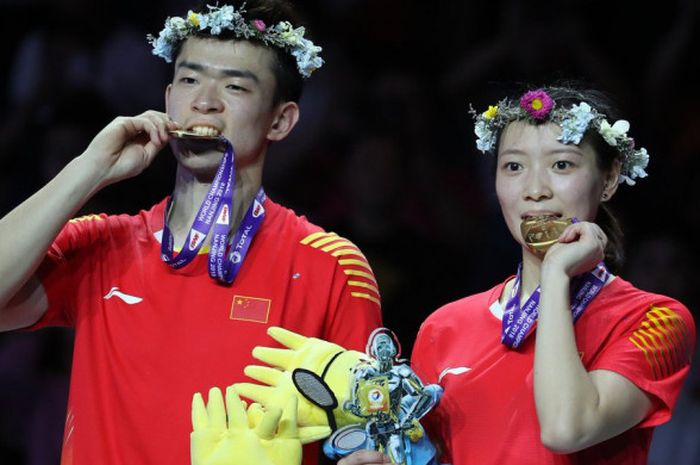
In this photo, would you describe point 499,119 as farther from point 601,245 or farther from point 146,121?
point 146,121

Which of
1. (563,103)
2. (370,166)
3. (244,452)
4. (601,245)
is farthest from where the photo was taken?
(370,166)

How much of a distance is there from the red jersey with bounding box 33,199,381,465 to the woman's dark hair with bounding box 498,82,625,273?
71 cm

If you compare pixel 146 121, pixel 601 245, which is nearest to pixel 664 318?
pixel 601 245

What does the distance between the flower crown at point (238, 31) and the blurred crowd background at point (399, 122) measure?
5.13ft

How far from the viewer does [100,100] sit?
238 inches

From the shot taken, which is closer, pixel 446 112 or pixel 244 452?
pixel 244 452

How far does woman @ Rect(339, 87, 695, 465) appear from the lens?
3.22 metres

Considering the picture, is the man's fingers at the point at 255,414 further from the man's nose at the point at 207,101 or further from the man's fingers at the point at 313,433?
the man's nose at the point at 207,101

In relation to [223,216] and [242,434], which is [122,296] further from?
[242,434]

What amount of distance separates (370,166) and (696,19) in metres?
1.67

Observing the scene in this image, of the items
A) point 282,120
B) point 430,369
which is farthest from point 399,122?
point 430,369

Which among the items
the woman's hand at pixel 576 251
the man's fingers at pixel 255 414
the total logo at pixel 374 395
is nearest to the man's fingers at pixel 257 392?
the man's fingers at pixel 255 414

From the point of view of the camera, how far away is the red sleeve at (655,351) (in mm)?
3314

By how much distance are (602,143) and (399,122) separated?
246cm
